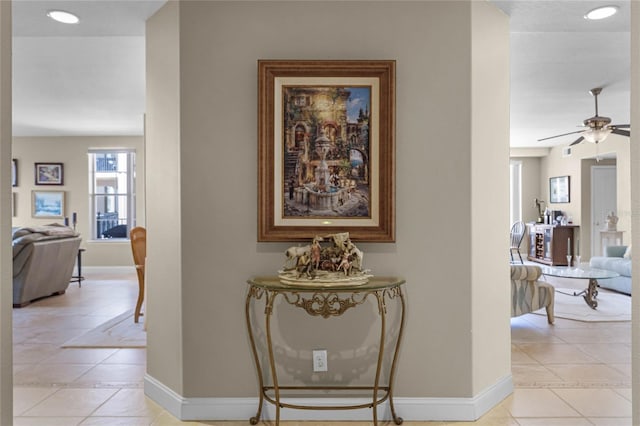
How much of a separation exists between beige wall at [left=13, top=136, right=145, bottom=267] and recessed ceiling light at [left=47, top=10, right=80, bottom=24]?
5.72m

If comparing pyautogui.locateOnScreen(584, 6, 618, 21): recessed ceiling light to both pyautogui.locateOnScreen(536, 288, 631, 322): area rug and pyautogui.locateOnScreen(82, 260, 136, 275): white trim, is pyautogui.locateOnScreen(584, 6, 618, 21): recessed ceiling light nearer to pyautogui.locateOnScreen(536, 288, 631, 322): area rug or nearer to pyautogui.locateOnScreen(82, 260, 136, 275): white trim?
pyautogui.locateOnScreen(536, 288, 631, 322): area rug

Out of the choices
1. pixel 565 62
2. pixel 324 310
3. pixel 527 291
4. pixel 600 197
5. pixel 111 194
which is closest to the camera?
pixel 324 310

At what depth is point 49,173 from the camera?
28.2 feet

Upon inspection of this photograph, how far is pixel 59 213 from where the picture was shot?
8656mm

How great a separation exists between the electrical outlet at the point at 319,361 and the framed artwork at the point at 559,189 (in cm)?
849

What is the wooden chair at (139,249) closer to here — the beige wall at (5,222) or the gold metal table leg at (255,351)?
the gold metal table leg at (255,351)

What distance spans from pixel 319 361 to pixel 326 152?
3.86 ft

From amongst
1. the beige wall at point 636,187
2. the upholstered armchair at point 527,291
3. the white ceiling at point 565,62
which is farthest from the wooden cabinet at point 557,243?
the beige wall at point 636,187

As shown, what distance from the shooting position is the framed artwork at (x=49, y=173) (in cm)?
860

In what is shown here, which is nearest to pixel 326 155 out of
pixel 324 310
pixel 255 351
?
pixel 324 310

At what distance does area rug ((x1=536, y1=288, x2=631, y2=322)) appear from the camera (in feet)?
16.6

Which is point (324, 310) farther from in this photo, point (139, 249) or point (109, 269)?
point (109, 269)

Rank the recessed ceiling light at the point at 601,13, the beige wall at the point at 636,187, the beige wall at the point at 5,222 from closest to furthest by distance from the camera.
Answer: the beige wall at the point at 636,187
the beige wall at the point at 5,222
the recessed ceiling light at the point at 601,13

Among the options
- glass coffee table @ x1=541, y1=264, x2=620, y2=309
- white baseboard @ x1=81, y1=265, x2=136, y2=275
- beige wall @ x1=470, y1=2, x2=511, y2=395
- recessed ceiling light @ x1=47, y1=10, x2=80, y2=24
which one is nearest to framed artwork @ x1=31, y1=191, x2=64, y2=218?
white baseboard @ x1=81, y1=265, x2=136, y2=275
